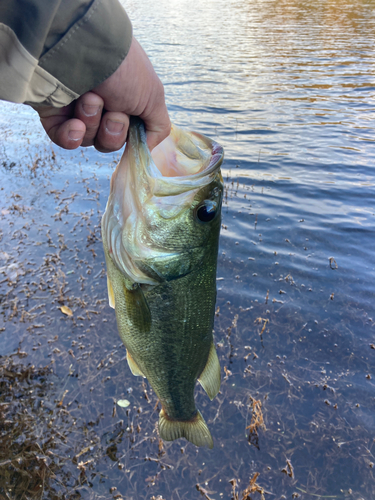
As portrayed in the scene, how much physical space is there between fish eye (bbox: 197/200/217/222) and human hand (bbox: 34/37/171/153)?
44 cm

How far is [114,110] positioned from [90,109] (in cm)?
10

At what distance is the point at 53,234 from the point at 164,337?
4.36 metres

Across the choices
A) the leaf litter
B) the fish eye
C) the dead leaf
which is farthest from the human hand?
the dead leaf

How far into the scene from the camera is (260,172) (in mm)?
8336

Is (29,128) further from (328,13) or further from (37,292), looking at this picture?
(328,13)

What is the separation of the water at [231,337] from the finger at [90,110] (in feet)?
9.17

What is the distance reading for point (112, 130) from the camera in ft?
4.98

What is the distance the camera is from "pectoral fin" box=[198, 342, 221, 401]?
2.28 metres

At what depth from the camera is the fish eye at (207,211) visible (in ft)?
5.95

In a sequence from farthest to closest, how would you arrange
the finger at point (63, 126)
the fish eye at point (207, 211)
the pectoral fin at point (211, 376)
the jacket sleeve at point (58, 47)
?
the pectoral fin at point (211, 376) < the fish eye at point (207, 211) < the finger at point (63, 126) < the jacket sleeve at point (58, 47)

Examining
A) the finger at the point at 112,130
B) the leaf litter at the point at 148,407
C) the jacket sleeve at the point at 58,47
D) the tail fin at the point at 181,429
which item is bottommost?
the leaf litter at the point at 148,407

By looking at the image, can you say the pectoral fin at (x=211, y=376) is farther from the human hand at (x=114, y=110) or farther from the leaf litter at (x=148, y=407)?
the human hand at (x=114, y=110)

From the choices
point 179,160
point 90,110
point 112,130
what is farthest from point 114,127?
point 179,160

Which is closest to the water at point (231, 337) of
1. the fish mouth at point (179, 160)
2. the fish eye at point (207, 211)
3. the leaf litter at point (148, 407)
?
the leaf litter at point (148, 407)
